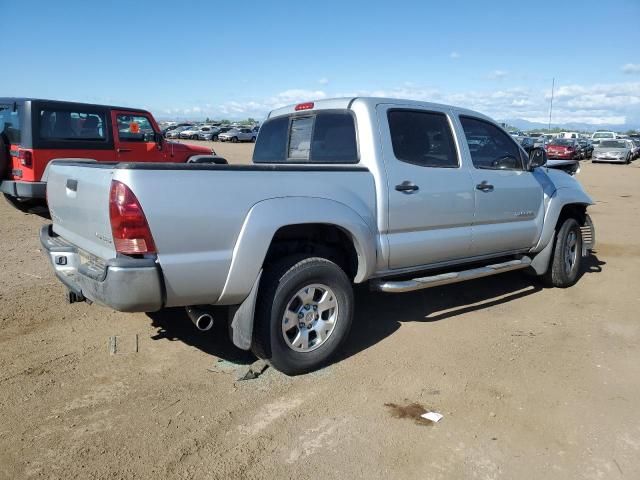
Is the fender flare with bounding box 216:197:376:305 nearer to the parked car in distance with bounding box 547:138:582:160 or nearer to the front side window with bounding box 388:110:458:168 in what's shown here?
the front side window with bounding box 388:110:458:168

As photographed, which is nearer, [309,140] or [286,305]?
[286,305]

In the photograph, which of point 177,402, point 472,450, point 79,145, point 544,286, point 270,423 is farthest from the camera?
point 79,145

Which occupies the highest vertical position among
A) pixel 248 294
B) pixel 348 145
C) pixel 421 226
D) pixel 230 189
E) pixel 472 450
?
pixel 348 145

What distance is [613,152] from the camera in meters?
32.4

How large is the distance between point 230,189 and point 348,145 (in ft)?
4.50

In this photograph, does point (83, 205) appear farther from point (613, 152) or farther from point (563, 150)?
point (613, 152)

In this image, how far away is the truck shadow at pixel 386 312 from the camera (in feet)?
13.9

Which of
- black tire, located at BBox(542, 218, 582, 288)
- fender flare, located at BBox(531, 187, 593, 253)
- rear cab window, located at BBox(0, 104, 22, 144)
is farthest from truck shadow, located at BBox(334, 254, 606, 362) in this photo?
rear cab window, located at BBox(0, 104, 22, 144)

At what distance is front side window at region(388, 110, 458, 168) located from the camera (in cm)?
425

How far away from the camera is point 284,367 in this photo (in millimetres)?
3619

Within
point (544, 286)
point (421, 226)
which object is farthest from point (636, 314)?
point (421, 226)

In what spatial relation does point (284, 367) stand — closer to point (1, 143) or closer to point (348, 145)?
point (348, 145)

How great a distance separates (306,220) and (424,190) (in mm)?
1216

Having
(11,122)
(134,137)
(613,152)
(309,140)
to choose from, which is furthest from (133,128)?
(613,152)
